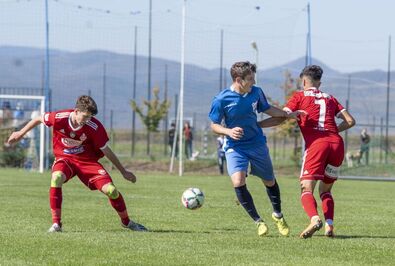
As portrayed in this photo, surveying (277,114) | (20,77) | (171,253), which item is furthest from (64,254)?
(20,77)

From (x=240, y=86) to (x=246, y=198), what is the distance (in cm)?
133

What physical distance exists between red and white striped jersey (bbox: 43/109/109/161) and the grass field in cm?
95

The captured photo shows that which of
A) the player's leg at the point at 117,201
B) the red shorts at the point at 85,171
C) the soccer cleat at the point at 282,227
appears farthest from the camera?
the red shorts at the point at 85,171

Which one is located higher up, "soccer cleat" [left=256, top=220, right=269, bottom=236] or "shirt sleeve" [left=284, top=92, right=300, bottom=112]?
"shirt sleeve" [left=284, top=92, right=300, bottom=112]

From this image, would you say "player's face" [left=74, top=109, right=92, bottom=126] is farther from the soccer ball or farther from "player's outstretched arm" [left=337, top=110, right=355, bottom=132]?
"player's outstretched arm" [left=337, top=110, right=355, bottom=132]

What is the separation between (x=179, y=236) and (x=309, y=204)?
1531 millimetres

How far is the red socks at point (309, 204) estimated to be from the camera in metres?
11.0

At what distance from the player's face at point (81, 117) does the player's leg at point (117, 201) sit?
2.42 feet

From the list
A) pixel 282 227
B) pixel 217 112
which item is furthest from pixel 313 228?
pixel 217 112

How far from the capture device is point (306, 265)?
8.64 metres

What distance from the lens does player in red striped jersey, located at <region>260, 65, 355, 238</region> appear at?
1122 centimetres

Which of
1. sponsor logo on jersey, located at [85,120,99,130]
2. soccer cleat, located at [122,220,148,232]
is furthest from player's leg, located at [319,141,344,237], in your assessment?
sponsor logo on jersey, located at [85,120,99,130]

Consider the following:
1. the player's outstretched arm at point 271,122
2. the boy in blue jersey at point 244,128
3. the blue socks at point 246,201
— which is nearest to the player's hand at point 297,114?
the boy in blue jersey at point 244,128

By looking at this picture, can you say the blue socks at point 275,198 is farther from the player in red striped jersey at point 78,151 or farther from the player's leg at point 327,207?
the player in red striped jersey at point 78,151
